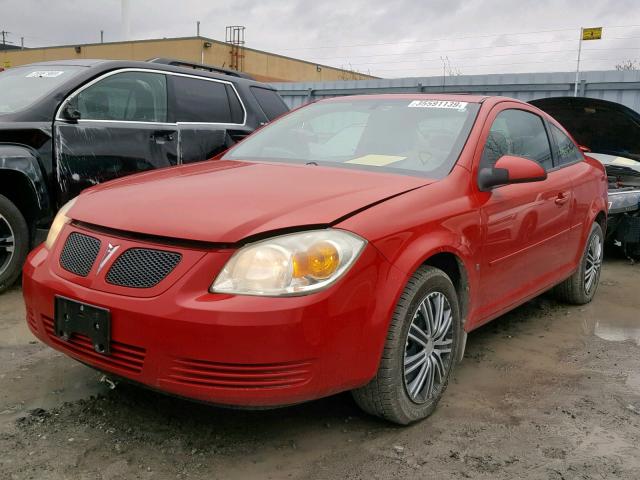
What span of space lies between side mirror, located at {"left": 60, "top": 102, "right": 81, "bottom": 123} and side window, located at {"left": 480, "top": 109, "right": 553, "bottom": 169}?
303 centimetres

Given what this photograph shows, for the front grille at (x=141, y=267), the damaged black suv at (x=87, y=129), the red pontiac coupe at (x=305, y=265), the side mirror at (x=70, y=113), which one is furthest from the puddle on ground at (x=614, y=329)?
the side mirror at (x=70, y=113)

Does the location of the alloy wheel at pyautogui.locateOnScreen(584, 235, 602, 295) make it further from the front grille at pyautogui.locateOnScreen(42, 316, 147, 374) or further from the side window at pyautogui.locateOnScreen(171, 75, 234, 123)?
the front grille at pyautogui.locateOnScreen(42, 316, 147, 374)

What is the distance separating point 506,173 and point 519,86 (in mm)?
11260

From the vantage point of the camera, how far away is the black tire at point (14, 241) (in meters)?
4.45

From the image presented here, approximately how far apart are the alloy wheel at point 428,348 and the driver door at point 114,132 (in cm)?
308

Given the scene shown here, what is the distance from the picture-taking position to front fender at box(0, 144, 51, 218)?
439cm

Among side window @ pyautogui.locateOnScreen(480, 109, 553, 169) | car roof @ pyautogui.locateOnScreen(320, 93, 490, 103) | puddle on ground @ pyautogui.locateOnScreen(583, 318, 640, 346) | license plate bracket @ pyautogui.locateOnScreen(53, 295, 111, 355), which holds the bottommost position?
puddle on ground @ pyautogui.locateOnScreen(583, 318, 640, 346)

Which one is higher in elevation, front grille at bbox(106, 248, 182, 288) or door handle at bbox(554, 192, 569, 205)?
door handle at bbox(554, 192, 569, 205)

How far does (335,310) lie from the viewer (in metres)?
2.29

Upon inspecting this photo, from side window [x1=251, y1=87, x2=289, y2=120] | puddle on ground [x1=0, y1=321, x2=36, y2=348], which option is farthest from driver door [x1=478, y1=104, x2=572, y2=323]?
side window [x1=251, y1=87, x2=289, y2=120]

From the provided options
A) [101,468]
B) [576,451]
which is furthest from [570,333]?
[101,468]

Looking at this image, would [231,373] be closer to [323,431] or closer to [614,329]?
[323,431]

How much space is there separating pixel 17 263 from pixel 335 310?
314cm

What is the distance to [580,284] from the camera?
489cm
